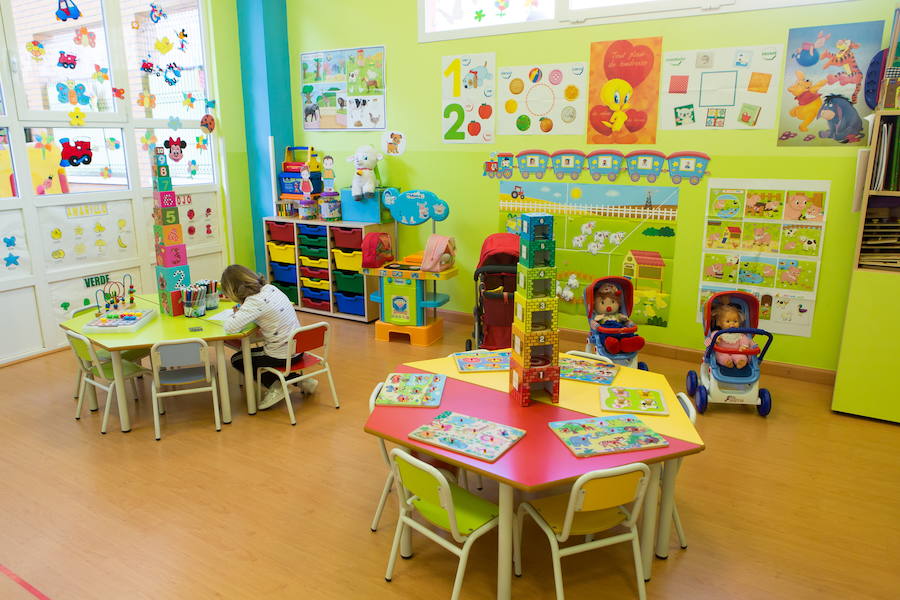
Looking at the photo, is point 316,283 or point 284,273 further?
point 284,273

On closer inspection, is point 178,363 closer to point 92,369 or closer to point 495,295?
point 92,369

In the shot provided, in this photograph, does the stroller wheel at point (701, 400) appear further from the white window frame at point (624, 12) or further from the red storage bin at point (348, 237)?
the red storage bin at point (348, 237)

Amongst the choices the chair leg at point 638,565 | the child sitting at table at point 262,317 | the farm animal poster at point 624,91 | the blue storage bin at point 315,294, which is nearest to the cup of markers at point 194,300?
the child sitting at table at point 262,317

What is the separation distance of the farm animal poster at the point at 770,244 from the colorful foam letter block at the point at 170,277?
404cm

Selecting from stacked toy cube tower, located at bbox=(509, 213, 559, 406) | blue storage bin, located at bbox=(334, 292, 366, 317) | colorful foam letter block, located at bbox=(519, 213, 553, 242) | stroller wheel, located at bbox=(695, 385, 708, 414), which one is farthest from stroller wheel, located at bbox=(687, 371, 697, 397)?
blue storage bin, located at bbox=(334, 292, 366, 317)

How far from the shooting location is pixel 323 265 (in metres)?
6.57

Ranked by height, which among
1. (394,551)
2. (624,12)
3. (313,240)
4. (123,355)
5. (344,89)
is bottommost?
(394,551)

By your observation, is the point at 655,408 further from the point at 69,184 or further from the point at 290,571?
the point at 69,184

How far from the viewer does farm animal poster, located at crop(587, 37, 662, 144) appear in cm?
504

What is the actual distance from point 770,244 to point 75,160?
5.89 meters

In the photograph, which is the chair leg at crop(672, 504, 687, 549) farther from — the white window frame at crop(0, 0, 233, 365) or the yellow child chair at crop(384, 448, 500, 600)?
the white window frame at crop(0, 0, 233, 365)

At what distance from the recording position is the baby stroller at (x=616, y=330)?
4578 millimetres

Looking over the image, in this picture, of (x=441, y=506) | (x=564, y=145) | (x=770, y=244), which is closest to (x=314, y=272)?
(x=564, y=145)

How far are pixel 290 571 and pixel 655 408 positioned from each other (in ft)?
5.85
